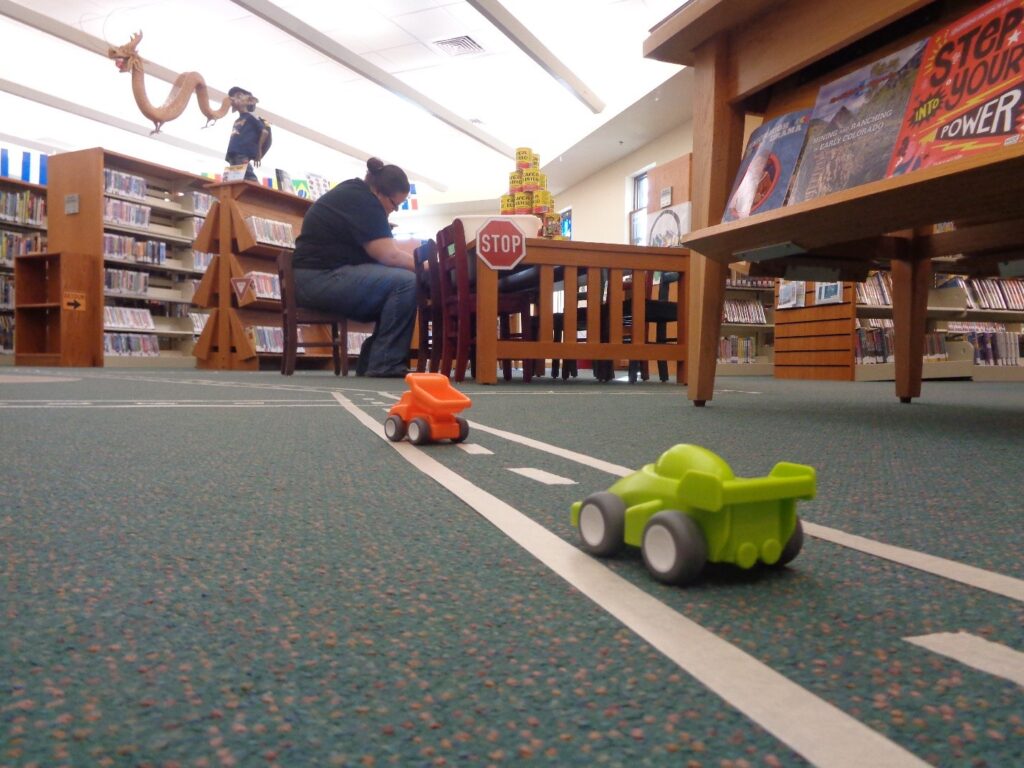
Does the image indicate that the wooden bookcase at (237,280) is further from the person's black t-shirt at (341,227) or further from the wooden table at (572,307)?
the wooden table at (572,307)

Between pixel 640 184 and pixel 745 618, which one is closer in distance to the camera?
pixel 745 618

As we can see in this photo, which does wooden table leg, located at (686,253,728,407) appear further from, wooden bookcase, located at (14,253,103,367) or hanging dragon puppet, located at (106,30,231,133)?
wooden bookcase, located at (14,253,103,367)

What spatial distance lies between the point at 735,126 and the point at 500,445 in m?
1.22

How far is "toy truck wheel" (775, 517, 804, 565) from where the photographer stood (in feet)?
1.68

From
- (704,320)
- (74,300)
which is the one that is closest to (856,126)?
(704,320)

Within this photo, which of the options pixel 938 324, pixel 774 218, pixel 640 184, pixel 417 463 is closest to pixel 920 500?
pixel 417 463

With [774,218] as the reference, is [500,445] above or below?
below

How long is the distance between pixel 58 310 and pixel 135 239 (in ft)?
4.23

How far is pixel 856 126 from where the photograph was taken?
1.57m

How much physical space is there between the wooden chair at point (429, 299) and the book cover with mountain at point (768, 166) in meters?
2.34

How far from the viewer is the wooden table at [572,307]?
3.53 metres

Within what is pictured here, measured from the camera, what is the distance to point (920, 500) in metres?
0.77

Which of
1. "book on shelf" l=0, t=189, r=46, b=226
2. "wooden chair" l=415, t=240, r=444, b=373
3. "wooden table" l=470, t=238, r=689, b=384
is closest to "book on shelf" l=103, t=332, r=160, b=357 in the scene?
"book on shelf" l=0, t=189, r=46, b=226

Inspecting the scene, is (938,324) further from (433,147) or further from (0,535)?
(433,147)
